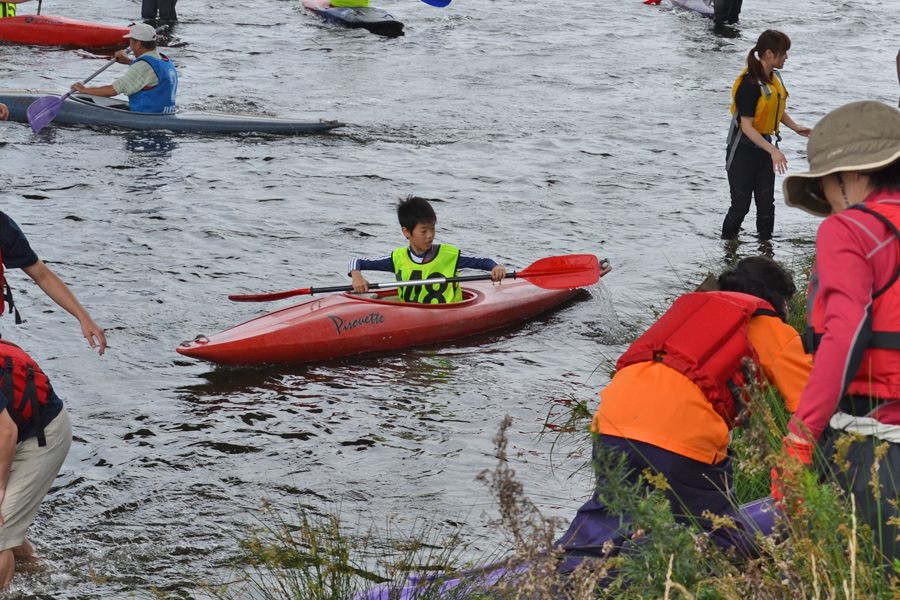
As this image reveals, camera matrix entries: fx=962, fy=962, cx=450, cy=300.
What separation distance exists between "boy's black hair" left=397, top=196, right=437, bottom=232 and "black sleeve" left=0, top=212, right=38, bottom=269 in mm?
2735

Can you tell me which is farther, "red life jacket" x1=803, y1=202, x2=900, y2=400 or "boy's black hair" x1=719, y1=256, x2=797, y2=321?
"boy's black hair" x1=719, y1=256, x2=797, y2=321

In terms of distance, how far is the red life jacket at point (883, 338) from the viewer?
206 cm

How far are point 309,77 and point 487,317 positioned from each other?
8318 millimetres

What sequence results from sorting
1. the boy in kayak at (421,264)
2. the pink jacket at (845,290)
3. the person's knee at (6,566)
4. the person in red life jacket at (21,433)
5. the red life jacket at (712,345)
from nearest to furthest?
the pink jacket at (845,290) → the red life jacket at (712,345) → the person in red life jacket at (21,433) → the person's knee at (6,566) → the boy in kayak at (421,264)

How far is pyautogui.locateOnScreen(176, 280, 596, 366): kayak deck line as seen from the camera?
563cm

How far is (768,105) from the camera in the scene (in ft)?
22.1

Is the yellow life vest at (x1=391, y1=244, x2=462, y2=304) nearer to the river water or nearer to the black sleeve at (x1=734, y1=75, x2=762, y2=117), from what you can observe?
the river water

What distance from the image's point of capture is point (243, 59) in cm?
1456

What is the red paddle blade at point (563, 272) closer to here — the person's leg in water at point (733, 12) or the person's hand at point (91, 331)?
the person's hand at point (91, 331)

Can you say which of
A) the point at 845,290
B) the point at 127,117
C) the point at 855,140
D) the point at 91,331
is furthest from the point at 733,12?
the point at 845,290

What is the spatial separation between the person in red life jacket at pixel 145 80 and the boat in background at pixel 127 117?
4.7 inches

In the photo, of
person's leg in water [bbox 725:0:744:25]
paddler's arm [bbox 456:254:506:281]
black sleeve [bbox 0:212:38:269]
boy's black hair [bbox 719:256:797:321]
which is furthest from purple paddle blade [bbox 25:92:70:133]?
person's leg in water [bbox 725:0:744:25]

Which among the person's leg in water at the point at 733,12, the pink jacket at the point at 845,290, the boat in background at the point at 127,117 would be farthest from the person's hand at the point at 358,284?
the person's leg in water at the point at 733,12

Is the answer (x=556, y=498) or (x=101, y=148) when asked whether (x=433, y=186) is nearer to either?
(x=101, y=148)
